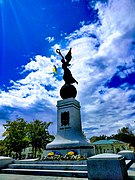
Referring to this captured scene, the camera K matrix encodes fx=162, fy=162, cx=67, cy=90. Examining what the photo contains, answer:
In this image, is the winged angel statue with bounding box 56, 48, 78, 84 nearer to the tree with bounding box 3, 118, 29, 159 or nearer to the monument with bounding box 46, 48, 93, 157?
the monument with bounding box 46, 48, 93, 157

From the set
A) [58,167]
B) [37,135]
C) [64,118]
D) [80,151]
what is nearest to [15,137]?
[37,135]

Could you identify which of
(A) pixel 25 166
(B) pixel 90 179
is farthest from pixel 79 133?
(B) pixel 90 179

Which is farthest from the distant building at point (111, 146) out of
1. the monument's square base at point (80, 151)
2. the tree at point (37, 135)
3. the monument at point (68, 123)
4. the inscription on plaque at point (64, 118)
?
the monument's square base at point (80, 151)

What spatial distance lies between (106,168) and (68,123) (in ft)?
31.8

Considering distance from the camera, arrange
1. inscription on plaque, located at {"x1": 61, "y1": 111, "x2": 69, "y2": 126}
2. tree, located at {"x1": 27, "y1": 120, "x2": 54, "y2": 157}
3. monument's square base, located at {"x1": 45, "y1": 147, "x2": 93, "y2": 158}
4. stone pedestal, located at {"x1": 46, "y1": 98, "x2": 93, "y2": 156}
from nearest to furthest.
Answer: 1. monument's square base, located at {"x1": 45, "y1": 147, "x2": 93, "y2": 158}
2. stone pedestal, located at {"x1": 46, "y1": 98, "x2": 93, "y2": 156}
3. inscription on plaque, located at {"x1": 61, "y1": 111, "x2": 69, "y2": 126}
4. tree, located at {"x1": 27, "y1": 120, "x2": 54, "y2": 157}

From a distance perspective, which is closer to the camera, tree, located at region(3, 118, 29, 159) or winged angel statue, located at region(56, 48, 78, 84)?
winged angel statue, located at region(56, 48, 78, 84)

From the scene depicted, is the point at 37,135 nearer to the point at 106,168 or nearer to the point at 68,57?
the point at 68,57

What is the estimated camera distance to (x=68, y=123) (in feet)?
51.0

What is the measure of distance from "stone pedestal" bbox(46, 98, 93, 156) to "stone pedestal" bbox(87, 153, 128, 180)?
6.91 meters

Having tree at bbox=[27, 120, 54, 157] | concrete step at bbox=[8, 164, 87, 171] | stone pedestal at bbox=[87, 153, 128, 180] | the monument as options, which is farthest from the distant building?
stone pedestal at bbox=[87, 153, 128, 180]

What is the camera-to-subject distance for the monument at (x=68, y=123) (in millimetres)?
13490

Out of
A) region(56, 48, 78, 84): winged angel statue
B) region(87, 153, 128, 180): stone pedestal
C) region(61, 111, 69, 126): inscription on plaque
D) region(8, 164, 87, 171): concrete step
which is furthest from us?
region(56, 48, 78, 84): winged angel statue

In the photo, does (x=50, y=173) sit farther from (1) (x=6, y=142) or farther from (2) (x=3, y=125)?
(2) (x=3, y=125)

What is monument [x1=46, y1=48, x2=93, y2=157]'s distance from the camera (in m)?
13.5
